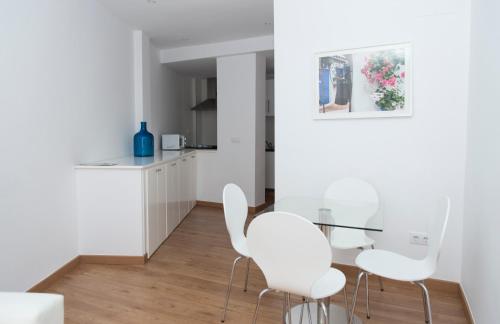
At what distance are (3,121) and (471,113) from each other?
10.3 ft

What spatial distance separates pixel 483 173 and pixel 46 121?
3082 millimetres

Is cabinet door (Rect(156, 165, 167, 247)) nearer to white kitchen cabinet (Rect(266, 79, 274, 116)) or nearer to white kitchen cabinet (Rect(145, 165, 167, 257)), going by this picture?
white kitchen cabinet (Rect(145, 165, 167, 257))

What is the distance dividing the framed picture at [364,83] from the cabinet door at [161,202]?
1.79 metres

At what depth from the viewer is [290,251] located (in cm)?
143

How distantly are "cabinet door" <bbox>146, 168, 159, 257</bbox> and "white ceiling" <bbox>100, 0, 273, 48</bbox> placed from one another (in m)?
1.83

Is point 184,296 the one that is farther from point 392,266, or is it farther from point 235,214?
point 392,266

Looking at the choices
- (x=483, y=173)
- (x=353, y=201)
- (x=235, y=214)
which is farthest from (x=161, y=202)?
(x=483, y=173)

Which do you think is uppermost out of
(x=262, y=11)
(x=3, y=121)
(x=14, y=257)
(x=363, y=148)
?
(x=262, y=11)

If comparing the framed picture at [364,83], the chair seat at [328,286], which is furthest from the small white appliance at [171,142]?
the chair seat at [328,286]

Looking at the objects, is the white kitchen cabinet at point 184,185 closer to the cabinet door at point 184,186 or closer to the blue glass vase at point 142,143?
the cabinet door at point 184,186

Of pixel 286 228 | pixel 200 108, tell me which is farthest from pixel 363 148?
pixel 200 108

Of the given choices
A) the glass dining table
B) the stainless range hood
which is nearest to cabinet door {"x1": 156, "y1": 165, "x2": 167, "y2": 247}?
the glass dining table

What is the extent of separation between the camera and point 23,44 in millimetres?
2389

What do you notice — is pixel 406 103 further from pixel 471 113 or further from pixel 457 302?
pixel 457 302
